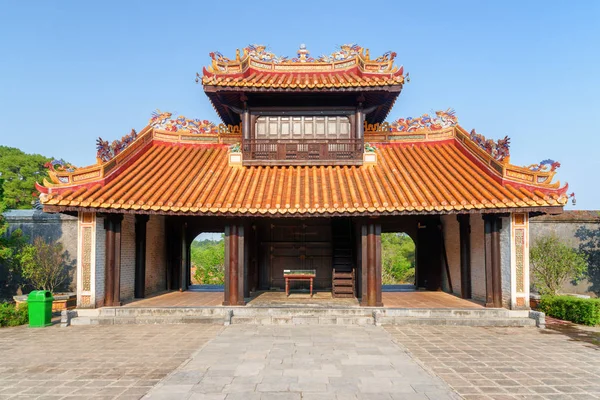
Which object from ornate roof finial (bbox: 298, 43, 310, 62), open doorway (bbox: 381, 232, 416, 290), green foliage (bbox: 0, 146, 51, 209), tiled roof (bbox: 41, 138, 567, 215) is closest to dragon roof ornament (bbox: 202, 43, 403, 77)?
ornate roof finial (bbox: 298, 43, 310, 62)

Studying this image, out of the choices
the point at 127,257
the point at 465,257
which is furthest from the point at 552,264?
the point at 127,257

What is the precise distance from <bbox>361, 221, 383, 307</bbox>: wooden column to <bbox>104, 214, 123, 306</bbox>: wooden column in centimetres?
656

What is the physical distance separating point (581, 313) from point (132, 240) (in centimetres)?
1274

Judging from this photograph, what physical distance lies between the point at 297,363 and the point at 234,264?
14.2ft

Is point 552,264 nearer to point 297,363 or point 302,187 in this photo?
point 302,187

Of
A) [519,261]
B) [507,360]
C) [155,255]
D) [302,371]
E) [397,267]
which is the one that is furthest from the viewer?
[397,267]

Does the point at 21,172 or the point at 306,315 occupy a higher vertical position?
the point at 21,172

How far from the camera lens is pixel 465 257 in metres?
12.1

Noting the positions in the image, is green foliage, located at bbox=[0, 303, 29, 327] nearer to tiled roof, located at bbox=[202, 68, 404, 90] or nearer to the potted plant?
the potted plant

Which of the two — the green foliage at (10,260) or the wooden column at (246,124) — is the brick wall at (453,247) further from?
the green foliage at (10,260)

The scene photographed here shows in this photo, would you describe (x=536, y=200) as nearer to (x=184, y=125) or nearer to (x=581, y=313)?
(x=581, y=313)

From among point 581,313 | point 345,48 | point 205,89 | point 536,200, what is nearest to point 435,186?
point 536,200

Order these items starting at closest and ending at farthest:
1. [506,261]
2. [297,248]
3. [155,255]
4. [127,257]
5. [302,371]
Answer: [302,371]
[506,261]
[127,257]
[155,255]
[297,248]

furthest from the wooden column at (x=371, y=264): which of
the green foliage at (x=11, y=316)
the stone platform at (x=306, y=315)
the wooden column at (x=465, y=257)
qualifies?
the green foliage at (x=11, y=316)
